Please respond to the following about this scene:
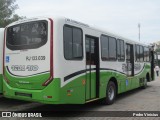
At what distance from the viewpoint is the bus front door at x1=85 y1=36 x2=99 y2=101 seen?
8.68 meters

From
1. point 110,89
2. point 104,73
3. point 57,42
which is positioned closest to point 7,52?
point 57,42

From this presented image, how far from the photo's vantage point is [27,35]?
8.09 m

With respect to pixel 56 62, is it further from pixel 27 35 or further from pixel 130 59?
pixel 130 59

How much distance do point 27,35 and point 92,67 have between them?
2502 millimetres

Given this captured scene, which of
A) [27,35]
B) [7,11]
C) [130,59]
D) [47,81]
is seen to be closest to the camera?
[47,81]

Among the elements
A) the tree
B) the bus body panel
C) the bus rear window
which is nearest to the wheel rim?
the bus body panel

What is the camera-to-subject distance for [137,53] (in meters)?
14.2

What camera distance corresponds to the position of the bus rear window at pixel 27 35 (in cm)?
769

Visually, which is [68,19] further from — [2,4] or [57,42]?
[2,4]

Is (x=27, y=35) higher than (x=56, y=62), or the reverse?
(x=27, y=35)

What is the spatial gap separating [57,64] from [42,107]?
3.06 meters

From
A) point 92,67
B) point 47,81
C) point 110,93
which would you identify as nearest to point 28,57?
point 47,81

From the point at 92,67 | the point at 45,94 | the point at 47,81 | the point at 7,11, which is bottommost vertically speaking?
the point at 45,94

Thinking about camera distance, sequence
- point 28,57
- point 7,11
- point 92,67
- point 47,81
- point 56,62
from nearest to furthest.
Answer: point 56,62 < point 47,81 < point 28,57 < point 92,67 < point 7,11
